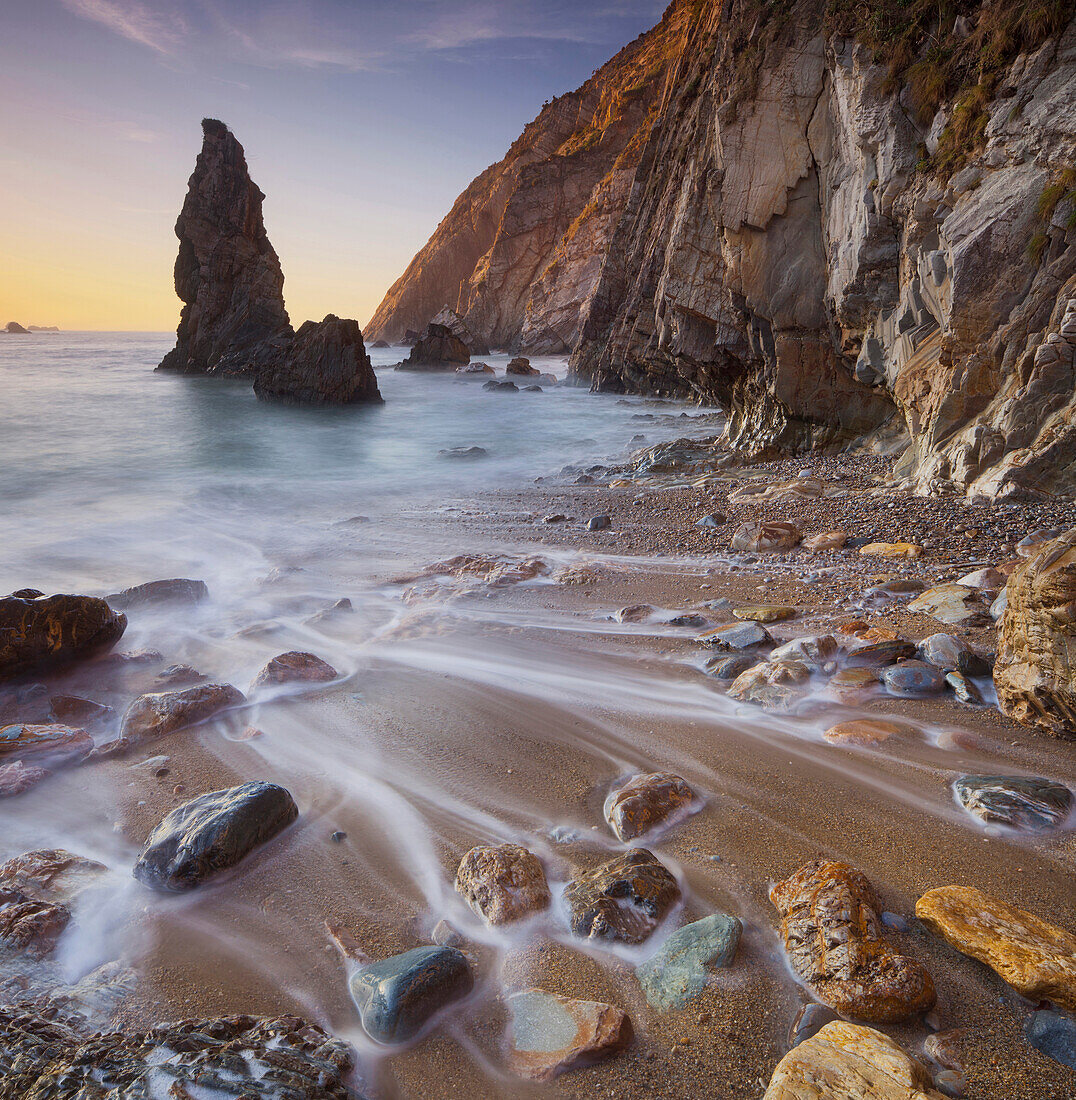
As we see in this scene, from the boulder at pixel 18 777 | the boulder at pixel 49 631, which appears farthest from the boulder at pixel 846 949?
the boulder at pixel 49 631

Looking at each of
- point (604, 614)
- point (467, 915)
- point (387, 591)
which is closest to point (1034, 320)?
point (604, 614)

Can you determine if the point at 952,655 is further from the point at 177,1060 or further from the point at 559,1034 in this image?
the point at 177,1060

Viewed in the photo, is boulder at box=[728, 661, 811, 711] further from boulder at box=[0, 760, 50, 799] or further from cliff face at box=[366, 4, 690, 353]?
cliff face at box=[366, 4, 690, 353]

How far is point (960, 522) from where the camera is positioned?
18.3 feet

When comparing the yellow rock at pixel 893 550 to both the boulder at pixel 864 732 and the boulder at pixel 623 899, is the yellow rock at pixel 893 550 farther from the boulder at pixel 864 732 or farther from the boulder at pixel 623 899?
the boulder at pixel 623 899

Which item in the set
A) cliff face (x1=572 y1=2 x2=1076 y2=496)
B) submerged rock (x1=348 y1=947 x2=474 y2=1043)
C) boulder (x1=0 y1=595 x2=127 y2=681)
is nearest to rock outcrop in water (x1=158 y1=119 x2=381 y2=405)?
cliff face (x1=572 y1=2 x2=1076 y2=496)

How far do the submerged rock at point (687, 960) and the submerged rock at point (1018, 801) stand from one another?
4.02 feet

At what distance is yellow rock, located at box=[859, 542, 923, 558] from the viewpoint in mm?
5305

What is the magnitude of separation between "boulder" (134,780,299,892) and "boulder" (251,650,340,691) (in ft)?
4.55

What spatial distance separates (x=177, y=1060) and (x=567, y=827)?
5.08ft

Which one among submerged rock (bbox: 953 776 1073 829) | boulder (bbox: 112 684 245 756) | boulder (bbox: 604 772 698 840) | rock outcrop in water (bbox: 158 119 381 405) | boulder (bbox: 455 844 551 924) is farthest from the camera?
rock outcrop in water (bbox: 158 119 381 405)

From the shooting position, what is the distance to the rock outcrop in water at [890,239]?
5809 mm

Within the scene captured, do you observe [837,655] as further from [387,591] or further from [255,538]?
[255,538]

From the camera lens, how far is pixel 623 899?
2.24 metres
